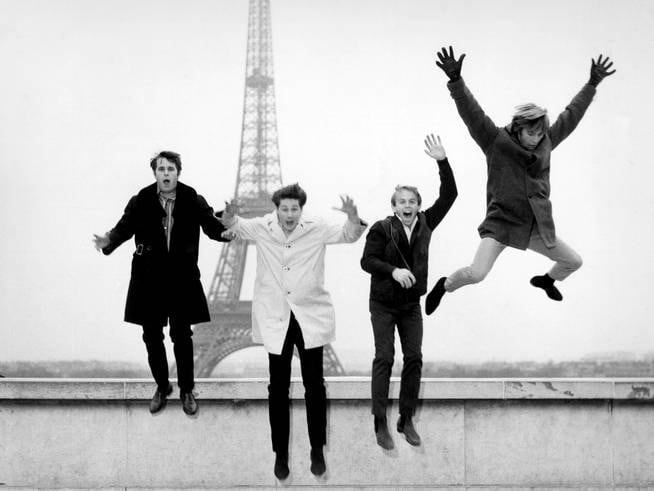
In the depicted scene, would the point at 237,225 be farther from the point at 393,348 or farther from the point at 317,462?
the point at 317,462

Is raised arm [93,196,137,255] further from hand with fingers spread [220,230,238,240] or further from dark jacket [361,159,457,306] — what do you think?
dark jacket [361,159,457,306]

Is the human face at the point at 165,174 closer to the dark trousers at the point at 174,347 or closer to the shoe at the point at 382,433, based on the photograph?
the dark trousers at the point at 174,347

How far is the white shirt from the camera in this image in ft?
18.4

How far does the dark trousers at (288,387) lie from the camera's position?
562cm

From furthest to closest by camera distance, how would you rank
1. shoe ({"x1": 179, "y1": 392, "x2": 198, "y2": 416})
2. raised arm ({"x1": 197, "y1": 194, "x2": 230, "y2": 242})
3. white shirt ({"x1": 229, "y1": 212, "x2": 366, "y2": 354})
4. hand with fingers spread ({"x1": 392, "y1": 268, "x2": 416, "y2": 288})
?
shoe ({"x1": 179, "y1": 392, "x2": 198, "y2": 416})
raised arm ({"x1": 197, "y1": 194, "x2": 230, "y2": 242})
white shirt ({"x1": 229, "y1": 212, "x2": 366, "y2": 354})
hand with fingers spread ({"x1": 392, "y1": 268, "x2": 416, "y2": 288})

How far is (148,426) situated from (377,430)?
1.61m

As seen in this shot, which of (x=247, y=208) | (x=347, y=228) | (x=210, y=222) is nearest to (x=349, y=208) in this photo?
(x=347, y=228)

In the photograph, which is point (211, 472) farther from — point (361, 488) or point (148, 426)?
point (361, 488)

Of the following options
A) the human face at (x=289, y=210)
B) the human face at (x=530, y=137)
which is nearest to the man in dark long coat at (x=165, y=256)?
the human face at (x=289, y=210)

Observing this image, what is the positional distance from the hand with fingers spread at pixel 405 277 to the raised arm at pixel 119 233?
1740 millimetres

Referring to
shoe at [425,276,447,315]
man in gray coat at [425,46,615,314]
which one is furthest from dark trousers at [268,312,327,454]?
man in gray coat at [425,46,615,314]

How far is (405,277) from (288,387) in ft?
3.41

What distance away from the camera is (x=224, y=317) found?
20.3 metres

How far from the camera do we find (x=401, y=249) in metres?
5.83
